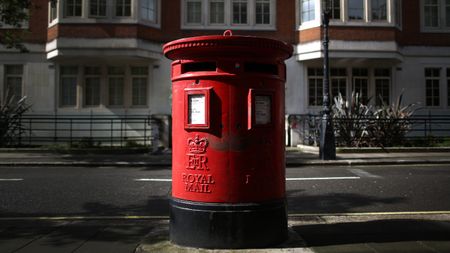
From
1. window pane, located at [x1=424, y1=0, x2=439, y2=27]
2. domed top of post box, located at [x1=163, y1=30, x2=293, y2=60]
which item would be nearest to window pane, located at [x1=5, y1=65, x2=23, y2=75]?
domed top of post box, located at [x1=163, y1=30, x2=293, y2=60]

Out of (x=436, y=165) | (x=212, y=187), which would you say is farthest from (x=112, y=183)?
(x=436, y=165)

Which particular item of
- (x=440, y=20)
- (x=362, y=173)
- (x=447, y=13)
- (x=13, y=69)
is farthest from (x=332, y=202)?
(x=447, y=13)

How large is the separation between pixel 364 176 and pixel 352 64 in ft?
37.3

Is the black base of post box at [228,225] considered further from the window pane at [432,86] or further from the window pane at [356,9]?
the window pane at [432,86]

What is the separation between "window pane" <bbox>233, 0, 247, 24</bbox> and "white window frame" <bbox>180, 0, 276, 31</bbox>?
0.78ft

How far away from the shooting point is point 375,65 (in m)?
21.0

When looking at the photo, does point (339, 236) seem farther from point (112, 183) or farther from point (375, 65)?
point (375, 65)

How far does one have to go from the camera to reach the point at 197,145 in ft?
14.0

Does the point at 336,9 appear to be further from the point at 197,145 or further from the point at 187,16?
the point at 197,145

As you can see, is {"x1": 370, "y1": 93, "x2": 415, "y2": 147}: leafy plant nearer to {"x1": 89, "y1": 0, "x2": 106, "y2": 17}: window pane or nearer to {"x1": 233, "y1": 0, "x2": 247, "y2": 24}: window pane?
{"x1": 233, "y1": 0, "x2": 247, "y2": 24}: window pane

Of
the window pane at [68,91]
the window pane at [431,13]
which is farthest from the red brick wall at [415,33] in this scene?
the window pane at [68,91]

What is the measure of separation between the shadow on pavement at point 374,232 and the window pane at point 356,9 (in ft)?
52.4

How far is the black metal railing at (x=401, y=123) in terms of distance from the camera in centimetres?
1678

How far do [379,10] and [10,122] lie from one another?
56.4 feet
